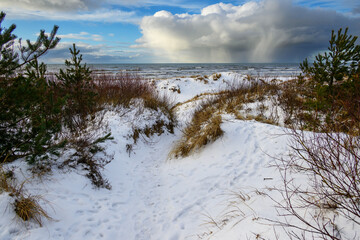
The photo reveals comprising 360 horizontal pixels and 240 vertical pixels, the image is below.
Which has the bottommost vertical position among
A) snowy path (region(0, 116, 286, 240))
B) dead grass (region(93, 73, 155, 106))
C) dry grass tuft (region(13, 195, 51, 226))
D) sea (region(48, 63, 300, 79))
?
snowy path (region(0, 116, 286, 240))

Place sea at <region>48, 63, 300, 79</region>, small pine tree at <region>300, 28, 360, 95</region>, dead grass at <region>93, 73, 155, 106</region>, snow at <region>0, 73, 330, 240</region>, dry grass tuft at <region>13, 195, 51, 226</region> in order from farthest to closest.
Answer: sea at <region>48, 63, 300, 79</region>, dead grass at <region>93, 73, 155, 106</region>, small pine tree at <region>300, 28, 360, 95</region>, snow at <region>0, 73, 330, 240</region>, dry grass tuft at <region>13, 195, 51, 226</region>

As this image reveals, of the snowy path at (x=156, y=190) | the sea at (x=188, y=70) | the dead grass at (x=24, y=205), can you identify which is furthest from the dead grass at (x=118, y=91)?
the dead grass at (x=24, y=205)

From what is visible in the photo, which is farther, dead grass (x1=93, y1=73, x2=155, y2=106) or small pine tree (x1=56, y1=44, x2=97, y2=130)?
dead grass (x1=93, y1=73, x2=155, y2=106)

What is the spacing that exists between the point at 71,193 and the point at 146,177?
1751 millimetres

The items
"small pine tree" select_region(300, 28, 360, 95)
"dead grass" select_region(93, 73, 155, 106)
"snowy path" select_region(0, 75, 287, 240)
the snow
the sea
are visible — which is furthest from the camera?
the sea

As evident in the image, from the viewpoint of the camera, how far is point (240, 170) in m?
4.17

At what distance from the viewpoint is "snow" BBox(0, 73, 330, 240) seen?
2500mm

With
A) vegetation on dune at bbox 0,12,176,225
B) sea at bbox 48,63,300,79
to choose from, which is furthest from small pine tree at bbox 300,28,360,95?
sea at bbox 48,63,300,79

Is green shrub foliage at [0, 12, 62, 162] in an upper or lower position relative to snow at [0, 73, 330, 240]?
upper

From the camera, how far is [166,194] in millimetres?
3895

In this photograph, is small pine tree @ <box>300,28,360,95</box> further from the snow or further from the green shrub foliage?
the green shrub foliage

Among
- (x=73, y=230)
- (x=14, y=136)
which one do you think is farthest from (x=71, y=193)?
(x=14, y=136)

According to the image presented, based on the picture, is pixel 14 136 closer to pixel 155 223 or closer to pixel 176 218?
pixel 155 223

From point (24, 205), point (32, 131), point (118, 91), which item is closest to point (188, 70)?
point (118, 91)
